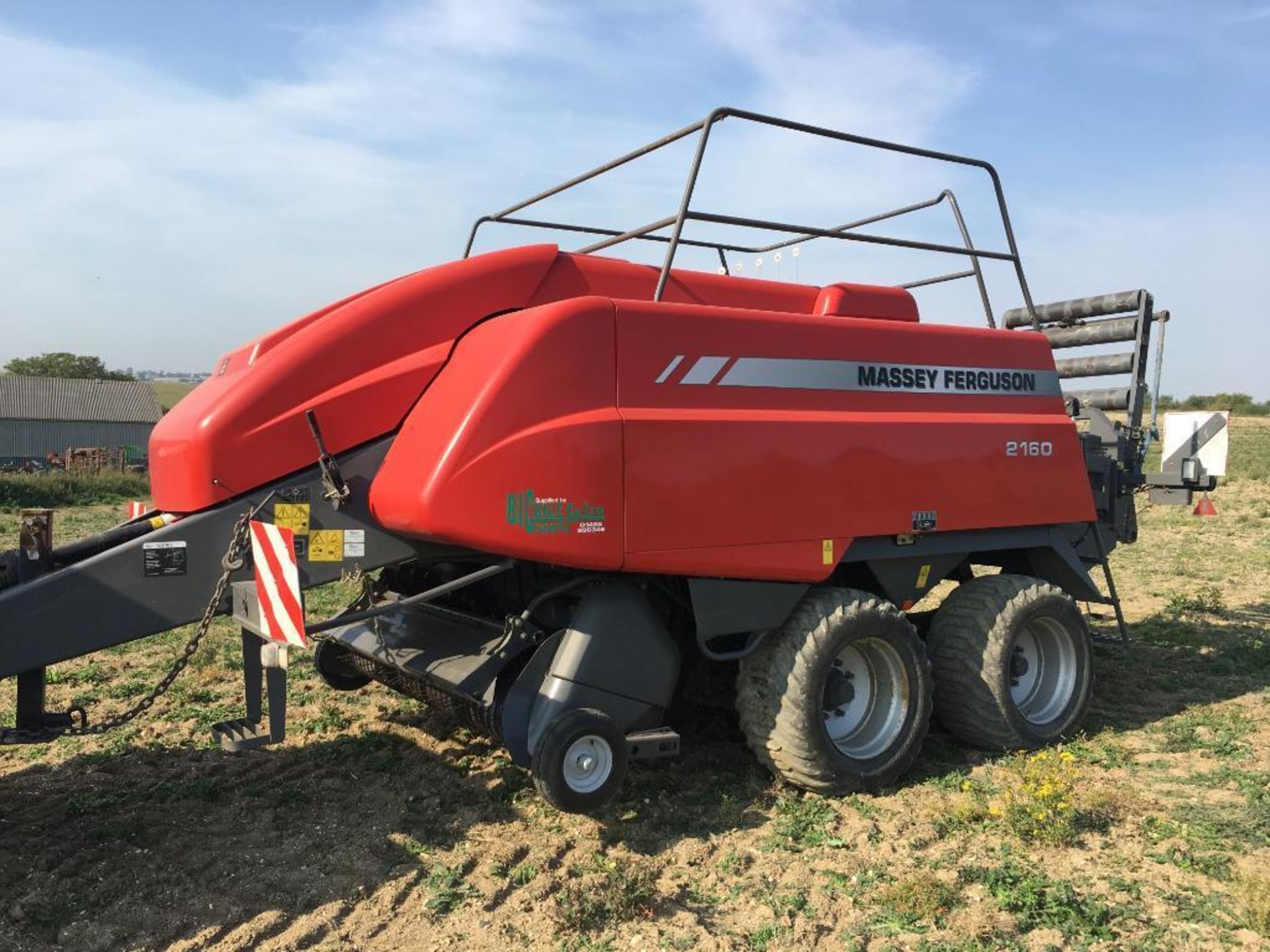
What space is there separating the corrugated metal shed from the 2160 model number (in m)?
41.5

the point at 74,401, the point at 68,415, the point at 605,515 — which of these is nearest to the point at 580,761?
the point at 605,515

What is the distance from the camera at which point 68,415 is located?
4050 centimetres

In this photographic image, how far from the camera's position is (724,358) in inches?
165

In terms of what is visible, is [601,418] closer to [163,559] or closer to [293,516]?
[293,516]

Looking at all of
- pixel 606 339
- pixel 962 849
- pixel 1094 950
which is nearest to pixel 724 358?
pixel 606 339

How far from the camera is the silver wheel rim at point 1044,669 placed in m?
5.41

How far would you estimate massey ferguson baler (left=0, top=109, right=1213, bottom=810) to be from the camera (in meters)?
3.68

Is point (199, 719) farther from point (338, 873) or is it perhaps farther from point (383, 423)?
point (383, 423)

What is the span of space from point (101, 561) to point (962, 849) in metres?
3.58

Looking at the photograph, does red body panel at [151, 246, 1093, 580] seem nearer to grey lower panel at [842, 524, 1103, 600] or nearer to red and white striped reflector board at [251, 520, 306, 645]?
grey lower panel at [842, 524, 1103, 600]

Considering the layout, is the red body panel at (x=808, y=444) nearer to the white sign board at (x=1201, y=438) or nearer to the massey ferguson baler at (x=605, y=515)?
the massey ferguson baler at (x=605, y=515)

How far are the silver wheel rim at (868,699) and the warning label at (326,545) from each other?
2326mm

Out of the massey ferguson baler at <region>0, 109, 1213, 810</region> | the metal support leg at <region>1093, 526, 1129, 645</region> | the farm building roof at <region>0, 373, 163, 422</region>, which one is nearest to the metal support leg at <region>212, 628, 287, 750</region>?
the massey ferguson baler at <region>0, 109, 1213, 810</region>

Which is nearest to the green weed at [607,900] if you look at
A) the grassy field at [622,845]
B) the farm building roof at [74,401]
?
the grassy field at [622,845]
